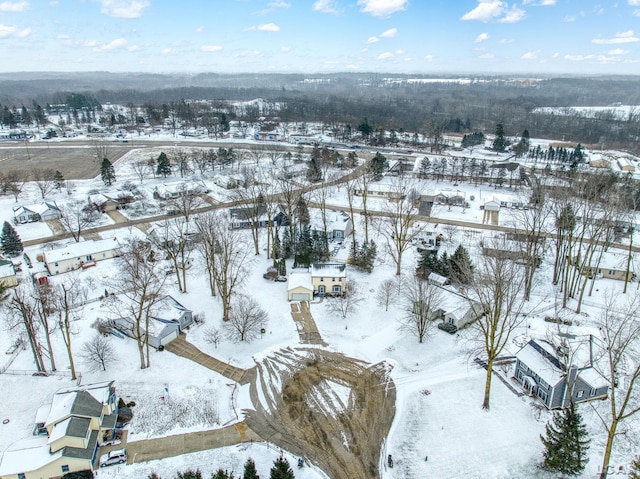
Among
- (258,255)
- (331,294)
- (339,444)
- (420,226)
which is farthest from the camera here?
(420,226)

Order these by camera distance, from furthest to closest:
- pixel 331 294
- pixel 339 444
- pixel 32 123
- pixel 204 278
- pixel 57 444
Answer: pixel 32 123 < pixel 204 278 < pixel 331 294 < pixel 339 444 < pixel 57 444

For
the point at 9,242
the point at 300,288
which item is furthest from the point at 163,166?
the point at 300,288

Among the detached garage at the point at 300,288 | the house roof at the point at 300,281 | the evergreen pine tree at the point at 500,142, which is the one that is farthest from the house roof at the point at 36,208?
the evergreen pine tree at the point at 500,142

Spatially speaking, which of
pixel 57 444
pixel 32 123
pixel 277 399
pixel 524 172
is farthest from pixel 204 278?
pixel 32 123

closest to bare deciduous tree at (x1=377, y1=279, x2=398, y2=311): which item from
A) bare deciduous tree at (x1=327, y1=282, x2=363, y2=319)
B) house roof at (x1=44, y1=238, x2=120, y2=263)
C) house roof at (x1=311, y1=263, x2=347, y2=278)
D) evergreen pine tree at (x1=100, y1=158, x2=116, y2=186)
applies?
bare deciduous tree at (x1=327, y1=282, x2=363, y2=319)

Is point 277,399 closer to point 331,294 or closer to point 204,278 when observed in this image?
point 331,294

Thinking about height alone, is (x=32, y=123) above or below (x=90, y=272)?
above

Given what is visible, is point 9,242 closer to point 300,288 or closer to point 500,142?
point 300,288
